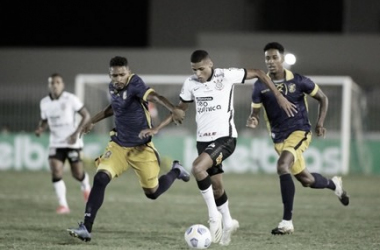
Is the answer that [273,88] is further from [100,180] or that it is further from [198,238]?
[100,180]

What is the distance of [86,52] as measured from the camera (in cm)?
3616

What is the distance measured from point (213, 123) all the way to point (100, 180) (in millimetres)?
1527

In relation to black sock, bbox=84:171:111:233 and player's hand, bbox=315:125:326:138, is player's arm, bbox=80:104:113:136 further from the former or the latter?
player's hand, bbox=315:125:326:138

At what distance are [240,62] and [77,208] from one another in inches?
799

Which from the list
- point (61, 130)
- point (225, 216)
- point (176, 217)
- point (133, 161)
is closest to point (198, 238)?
point (225, 216)

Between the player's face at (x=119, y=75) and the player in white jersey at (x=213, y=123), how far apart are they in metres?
0.75

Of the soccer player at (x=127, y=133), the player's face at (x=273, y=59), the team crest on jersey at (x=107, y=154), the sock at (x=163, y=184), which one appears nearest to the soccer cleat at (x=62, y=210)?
the sock at (x=163, y=184)

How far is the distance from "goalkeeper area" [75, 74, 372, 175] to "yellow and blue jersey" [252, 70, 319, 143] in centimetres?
1109

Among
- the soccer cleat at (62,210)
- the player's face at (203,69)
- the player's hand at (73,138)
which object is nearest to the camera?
the player's face at (203,69)

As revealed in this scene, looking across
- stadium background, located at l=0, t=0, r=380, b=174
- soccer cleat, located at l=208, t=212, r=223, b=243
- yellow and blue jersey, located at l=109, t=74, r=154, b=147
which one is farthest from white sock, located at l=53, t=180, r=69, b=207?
stadium background, located at l=0, t=0, r=380, b=174

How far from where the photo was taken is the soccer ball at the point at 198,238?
30.9 ft

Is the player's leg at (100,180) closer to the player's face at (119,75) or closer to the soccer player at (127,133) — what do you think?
the soccer player at (127,133)

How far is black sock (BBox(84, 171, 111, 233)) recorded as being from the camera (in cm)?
1002

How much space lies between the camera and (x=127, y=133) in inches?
427
